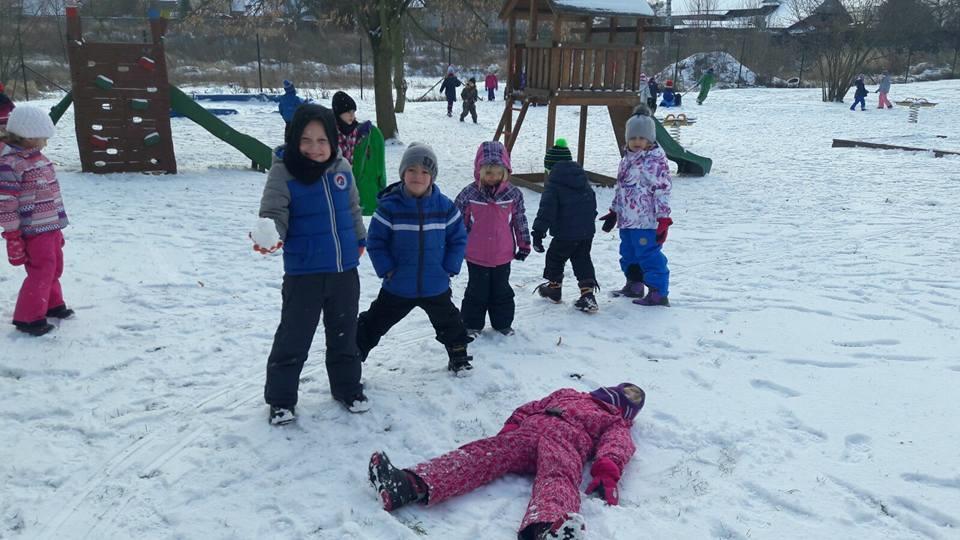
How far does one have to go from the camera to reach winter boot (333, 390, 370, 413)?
406cm

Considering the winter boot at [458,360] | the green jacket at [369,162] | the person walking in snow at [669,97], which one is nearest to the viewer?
the winter boot at [458,360]

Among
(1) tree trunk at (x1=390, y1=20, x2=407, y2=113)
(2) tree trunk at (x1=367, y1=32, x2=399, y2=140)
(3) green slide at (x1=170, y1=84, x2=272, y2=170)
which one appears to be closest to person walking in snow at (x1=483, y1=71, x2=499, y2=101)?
(1) tree trunk at (x1=390, y1=20, x2=407, y2=113)

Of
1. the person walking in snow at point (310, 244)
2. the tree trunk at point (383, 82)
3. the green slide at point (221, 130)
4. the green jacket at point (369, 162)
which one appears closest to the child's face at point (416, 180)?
the person walking in snow at point (310, 244)

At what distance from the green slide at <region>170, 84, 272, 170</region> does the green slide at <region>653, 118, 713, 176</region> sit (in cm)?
672

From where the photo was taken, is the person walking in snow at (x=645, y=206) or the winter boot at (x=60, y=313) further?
the person walking in snow at (x=645, y=206)

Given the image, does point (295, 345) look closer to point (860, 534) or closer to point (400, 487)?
point (400, 487)

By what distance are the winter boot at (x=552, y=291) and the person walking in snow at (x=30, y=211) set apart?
362 cm

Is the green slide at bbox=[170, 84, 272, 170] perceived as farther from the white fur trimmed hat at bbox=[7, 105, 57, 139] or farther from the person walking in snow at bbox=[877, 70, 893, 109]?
the person walking in snow at bbox=[877, 70, 893, 109]

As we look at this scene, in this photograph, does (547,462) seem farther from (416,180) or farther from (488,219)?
(488,219)

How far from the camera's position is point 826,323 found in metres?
5.64

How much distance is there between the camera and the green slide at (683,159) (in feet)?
42.0

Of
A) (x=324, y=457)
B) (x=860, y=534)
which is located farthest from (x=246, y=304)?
(x=860, y=534)

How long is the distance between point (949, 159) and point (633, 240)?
38.4ft

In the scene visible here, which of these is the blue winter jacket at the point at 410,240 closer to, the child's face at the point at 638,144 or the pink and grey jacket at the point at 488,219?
Result: the pink and grey jacket at the point at 488,219
